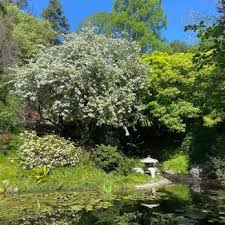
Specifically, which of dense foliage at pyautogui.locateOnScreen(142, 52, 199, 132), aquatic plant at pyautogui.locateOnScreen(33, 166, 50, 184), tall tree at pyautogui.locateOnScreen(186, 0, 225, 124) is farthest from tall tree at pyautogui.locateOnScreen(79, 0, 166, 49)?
aquatic plant at pyautogui.locateOnScreen(33, 166, 50, 184)

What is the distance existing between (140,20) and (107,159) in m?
24.4

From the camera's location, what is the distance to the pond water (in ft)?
37.7

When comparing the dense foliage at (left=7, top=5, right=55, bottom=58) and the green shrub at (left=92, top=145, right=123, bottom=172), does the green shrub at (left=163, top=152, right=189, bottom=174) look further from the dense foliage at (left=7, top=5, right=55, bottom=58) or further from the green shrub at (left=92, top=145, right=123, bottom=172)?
the dense foliage at (left=7, top=5, right=55, bottom=58)

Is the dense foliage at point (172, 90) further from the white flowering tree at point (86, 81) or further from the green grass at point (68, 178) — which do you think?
the green grass at point (68, 178)

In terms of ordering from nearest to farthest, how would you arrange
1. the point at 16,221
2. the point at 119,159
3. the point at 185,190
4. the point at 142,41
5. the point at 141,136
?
the point at 16,221, the point at 185,190, the point at 119,159, the point at 141,136, the point at 142,41

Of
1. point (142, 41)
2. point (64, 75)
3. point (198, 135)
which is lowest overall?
point (198, 135)

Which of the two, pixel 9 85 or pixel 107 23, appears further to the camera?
pixel 107 23

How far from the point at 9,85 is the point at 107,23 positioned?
2078cm

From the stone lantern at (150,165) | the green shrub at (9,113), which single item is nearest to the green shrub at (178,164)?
the stone lantern at (150,165)

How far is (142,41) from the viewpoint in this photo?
1585 inches

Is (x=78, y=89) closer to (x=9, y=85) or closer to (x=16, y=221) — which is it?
(x=9, y=85)

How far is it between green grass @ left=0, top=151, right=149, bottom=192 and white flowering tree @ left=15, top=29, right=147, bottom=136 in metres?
2.80

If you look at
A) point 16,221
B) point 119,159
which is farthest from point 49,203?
point 119,159

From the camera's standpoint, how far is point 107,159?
19.8 meters
